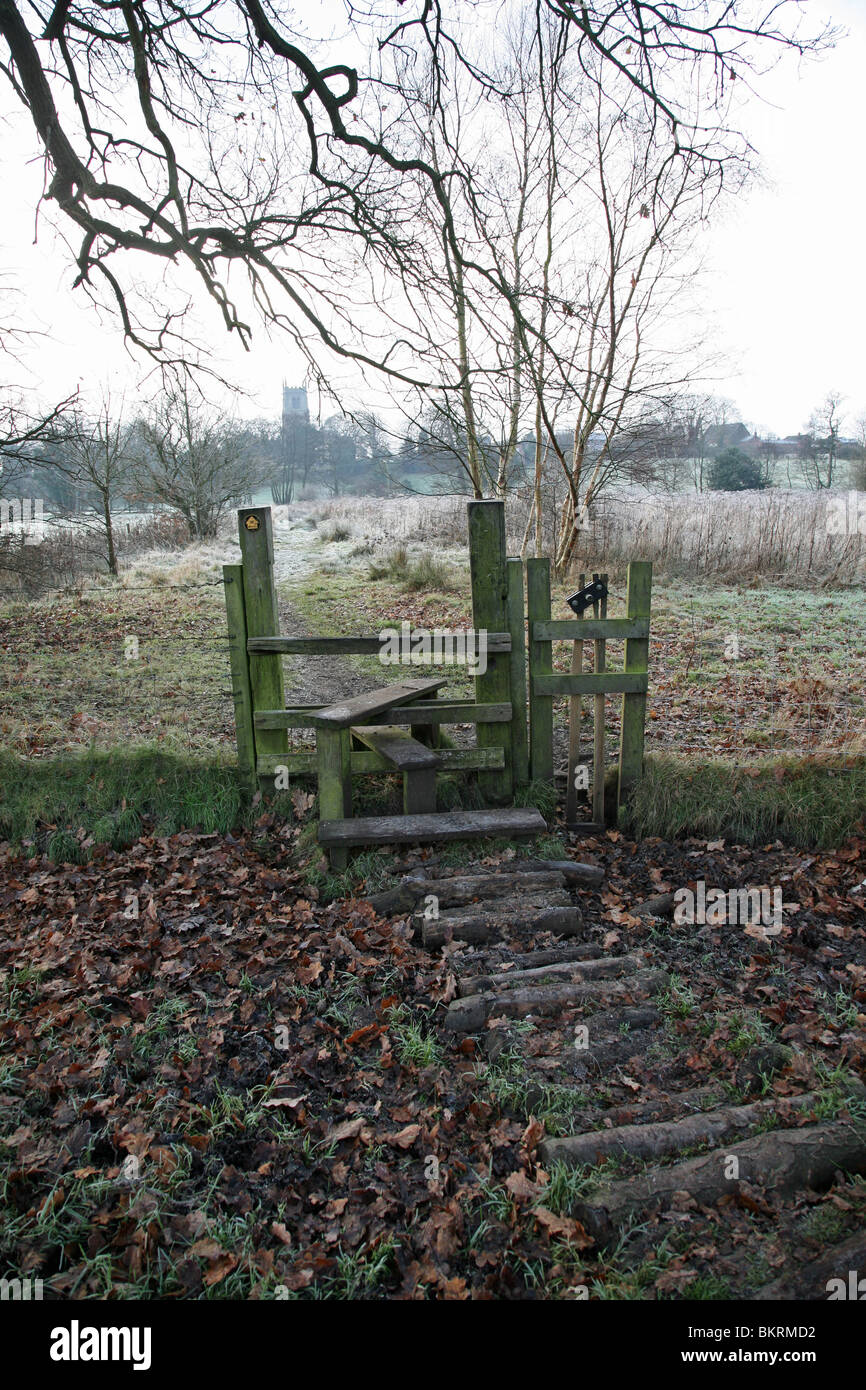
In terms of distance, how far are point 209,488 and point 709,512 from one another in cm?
1374

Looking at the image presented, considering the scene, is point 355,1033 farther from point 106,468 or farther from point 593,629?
point 106,468

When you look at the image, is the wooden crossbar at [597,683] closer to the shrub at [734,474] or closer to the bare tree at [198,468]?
the bare tree at [198,468]

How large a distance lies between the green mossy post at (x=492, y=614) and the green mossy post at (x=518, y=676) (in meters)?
0.04

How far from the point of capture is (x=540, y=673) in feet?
20.1

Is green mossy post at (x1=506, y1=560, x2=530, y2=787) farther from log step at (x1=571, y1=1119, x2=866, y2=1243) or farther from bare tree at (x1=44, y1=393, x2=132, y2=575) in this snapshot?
Result: bare tree at (x1=44, y1=393, x2=132, y2=575)

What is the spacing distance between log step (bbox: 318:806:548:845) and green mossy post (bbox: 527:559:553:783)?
0.79 meters

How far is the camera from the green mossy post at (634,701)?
5.97 metres

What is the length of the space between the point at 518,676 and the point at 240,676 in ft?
7.32

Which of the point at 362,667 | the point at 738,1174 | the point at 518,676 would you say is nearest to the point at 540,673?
the point at 518,676

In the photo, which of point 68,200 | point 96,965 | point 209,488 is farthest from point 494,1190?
point 209,488

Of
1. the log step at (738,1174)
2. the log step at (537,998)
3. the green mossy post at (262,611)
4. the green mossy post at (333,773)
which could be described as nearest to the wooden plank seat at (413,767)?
the green mossy post at (333,773)

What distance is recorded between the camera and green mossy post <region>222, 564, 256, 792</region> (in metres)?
6.07

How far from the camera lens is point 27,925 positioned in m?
4.78
